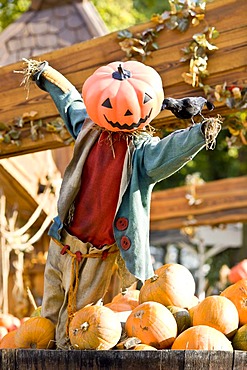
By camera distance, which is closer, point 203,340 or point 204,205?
point 203,340

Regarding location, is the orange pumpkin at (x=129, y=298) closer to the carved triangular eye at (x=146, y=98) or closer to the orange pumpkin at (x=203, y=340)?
the orange pumpkin at (x=203, y=340)

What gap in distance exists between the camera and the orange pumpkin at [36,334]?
2.50 metres

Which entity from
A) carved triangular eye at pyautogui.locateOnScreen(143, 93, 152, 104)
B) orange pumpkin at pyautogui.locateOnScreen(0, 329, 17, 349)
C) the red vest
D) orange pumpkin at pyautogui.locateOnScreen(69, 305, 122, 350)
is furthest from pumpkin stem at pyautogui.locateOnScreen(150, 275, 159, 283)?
carved triangular eye at pyautogui.locateOnScreen(143, 93, 152, 104)

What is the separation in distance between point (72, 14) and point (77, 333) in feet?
13.7

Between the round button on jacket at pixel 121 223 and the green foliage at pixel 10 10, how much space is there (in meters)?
8.17

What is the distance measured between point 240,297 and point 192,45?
138 cm

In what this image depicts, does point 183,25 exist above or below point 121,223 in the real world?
above

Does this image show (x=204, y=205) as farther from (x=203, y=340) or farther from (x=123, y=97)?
(x=203, y=340)

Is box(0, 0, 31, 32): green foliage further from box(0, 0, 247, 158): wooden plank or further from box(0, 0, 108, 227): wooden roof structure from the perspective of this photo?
box(0, 0, 247, 158): wooden plank

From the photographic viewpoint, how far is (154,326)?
2361 millimetres

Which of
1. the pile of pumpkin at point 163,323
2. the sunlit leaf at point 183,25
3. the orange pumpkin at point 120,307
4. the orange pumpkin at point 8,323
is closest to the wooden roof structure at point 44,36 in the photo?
the orange pumpkin at point 8,323

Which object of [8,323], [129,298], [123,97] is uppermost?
[123,97]

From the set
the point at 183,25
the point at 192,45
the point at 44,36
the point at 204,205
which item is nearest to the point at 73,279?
the point at 192,45

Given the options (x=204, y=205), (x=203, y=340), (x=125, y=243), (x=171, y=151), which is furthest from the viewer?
(x=204, y=205)
